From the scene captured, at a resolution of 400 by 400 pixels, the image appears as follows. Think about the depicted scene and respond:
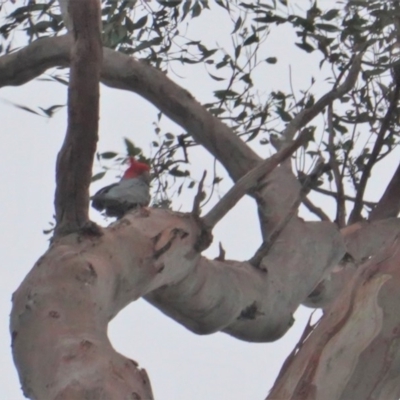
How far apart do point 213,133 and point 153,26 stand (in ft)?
3.81

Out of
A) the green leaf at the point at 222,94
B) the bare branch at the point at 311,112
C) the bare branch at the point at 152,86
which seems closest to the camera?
the bare branch at the point at 152,86

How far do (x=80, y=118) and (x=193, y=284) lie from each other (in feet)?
2.34

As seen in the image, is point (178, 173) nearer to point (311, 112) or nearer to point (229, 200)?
point (311, 112)

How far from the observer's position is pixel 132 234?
2.44 m

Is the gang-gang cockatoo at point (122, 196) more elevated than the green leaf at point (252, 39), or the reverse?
the green leaf at point (252, 39)

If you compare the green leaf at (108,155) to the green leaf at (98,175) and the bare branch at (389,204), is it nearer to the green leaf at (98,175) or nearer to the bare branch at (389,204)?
the green leaf at (98,175)

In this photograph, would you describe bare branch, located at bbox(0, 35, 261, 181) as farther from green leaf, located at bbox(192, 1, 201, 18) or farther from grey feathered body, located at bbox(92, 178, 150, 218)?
green leaf, located at bbox(192, 1, 201, 18)

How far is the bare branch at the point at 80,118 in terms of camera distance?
2301 millimetres

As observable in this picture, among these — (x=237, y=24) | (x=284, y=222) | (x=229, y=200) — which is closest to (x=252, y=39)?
(x=237, y=24)

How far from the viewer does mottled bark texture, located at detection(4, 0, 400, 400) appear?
1876 millimetres

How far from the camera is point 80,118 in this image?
2.30 meters

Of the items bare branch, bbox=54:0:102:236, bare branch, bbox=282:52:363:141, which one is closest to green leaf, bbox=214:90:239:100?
bare branch, bbox=282:52:363:141

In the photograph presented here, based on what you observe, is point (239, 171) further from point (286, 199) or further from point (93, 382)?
point (93, 382)

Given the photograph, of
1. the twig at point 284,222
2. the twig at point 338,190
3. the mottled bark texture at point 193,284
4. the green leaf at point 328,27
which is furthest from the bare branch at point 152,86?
the green leaf at point 328,27
